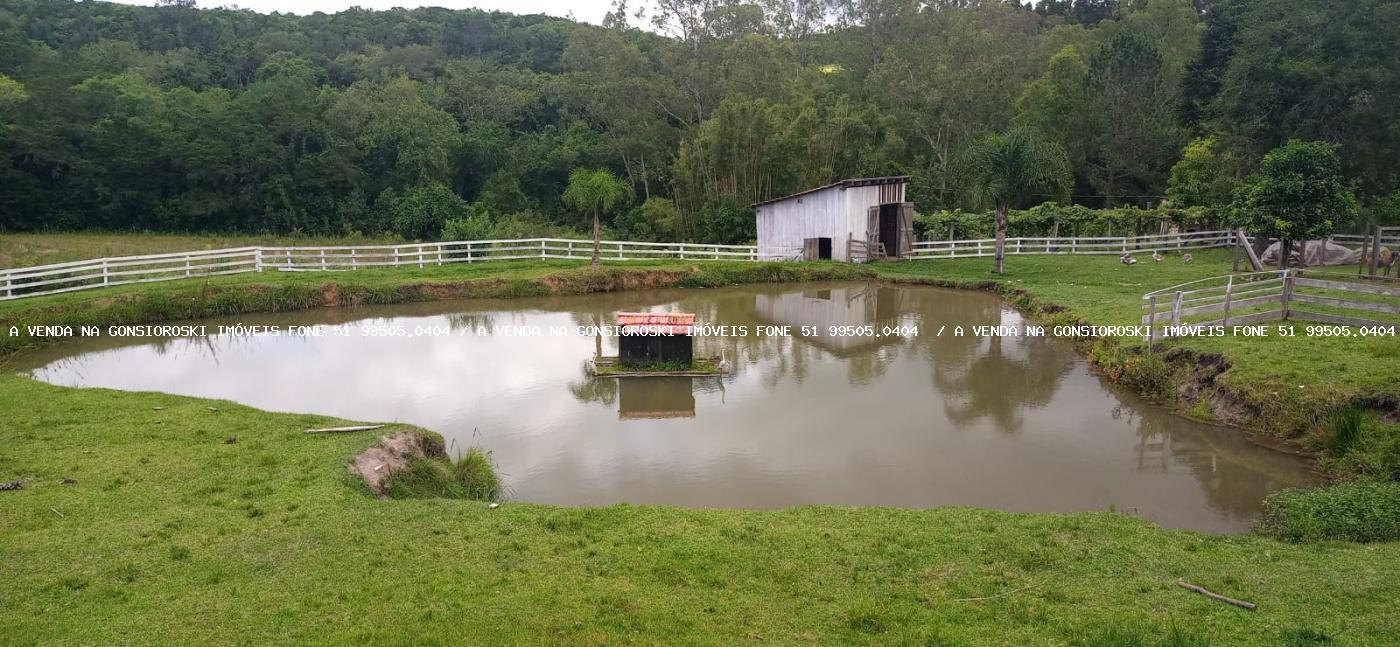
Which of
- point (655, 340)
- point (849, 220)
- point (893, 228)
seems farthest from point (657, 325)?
point (893, 228)

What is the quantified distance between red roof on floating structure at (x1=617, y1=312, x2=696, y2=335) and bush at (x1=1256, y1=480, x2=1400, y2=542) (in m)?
8.79

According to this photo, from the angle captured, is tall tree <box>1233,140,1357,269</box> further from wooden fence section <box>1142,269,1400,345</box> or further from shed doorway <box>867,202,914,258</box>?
shed doorway <box>867,202,914,258</box>

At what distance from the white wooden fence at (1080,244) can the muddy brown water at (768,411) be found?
10632 mm

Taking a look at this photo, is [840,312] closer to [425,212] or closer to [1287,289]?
[1287,289]

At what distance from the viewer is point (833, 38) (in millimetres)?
57969

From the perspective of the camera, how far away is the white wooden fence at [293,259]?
21422 mm

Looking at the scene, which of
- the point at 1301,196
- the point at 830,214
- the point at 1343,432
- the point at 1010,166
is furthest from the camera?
the point at 830,214

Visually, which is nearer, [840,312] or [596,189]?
[840,312]

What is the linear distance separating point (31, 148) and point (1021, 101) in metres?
45.1

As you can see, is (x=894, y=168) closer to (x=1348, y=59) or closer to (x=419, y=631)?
(x=1348, y=59)

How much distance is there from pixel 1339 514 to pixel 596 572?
699 cm

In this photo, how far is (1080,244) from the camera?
Result: 99.8 feet

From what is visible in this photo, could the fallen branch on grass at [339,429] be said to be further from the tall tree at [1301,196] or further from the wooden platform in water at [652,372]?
the tall tree at [1301,196]

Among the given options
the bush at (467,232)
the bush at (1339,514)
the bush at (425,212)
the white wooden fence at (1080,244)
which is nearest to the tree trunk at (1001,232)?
the white wooden fence at (1080,244)
